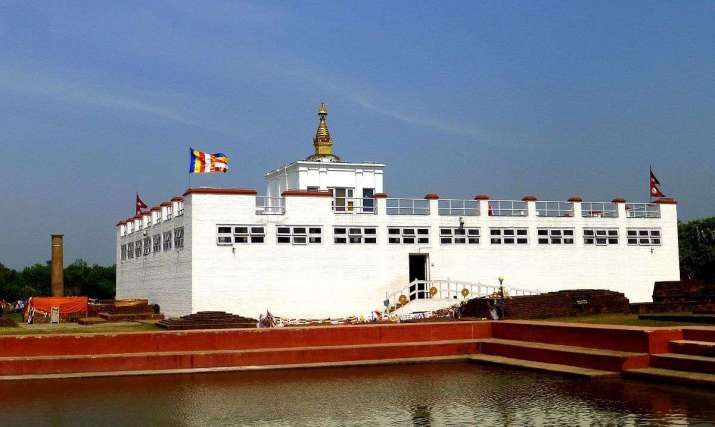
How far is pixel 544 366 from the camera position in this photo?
20250 millimetres

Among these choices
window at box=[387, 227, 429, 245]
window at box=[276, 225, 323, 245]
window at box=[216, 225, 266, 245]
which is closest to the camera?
window at box=[216, 225, 266, 245]

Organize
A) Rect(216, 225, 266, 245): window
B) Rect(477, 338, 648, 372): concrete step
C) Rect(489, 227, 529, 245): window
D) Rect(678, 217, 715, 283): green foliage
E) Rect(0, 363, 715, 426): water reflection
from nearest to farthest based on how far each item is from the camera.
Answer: Rect(0, 363, 715, 426): water reflection < Rect(477, 338, 648, 372): concrete step < Rect(216, 225, 266, 245): window < Rect(489, 227, 529, 245): window < Rect(678, 217, 715, 283): green foliage

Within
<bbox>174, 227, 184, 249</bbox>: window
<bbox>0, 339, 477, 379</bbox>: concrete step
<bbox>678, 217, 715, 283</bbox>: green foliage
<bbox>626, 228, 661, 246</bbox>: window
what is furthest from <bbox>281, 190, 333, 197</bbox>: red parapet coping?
<bbox>678, 217, 715, 283</bbox>: green foliage

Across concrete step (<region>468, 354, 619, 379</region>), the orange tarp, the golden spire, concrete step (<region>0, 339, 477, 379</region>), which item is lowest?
concrete step (<region>468, 354, 619, 379</region>)

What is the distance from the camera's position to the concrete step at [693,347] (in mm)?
17281

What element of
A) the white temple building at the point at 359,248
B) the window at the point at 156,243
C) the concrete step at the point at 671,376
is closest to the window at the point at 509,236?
the white temple building at the point at 359,248

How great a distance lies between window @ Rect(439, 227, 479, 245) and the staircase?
798 inches

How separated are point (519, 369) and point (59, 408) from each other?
1102 cm

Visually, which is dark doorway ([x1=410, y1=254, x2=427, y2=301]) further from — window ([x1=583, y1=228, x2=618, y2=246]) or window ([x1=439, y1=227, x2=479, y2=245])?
window ([x1=583, y1=228, x2=618, y2=246])

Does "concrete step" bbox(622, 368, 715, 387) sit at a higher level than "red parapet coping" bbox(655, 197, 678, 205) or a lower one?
lower

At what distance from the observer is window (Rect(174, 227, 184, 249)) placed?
35.5 metres

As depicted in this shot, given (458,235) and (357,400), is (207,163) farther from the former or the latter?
(357,400)

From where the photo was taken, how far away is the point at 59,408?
16.3 metres

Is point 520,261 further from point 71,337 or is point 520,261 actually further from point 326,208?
point 71,337
